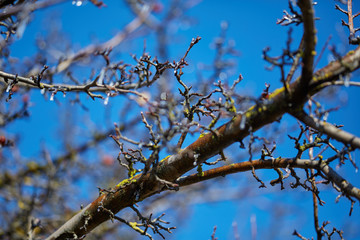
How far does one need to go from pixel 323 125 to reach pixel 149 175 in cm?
128

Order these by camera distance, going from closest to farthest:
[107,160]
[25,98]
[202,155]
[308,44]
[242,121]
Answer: [308,44] < [242,121] < [202,155] < [25,98] < [107,160]

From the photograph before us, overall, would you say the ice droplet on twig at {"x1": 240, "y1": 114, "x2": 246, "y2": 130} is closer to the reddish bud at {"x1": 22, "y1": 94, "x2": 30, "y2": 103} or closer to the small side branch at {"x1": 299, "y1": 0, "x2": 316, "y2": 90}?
the small side branch at {"x1": 299, "y1": 0, "x2": 316, "y2": 90}

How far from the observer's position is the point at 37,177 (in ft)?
19.0

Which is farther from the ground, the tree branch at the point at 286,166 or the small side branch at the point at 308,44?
the small side branch at the point at 308,44

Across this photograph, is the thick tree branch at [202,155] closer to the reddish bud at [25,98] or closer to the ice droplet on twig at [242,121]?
the ice droplet on twig at [242,121]

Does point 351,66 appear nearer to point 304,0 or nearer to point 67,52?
point 304,0

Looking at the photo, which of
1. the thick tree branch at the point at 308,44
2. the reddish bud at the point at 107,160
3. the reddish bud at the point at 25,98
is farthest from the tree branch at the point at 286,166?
the reddish bud at the point at 107,160

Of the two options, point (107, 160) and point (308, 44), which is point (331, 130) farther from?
point (107, 160)

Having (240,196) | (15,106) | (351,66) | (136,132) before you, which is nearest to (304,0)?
(351,66)

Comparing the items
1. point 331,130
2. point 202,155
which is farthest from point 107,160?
point 331,130

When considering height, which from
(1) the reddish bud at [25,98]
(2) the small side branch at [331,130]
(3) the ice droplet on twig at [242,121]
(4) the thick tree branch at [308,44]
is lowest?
(2) the small side branch at [331,130]

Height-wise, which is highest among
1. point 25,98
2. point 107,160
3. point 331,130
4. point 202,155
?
point 107,160

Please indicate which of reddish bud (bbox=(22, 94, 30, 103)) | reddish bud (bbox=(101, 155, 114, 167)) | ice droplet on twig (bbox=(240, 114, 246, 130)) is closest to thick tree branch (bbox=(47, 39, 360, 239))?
ice droplet on twig (bbox=(240, 114, 246, 130))

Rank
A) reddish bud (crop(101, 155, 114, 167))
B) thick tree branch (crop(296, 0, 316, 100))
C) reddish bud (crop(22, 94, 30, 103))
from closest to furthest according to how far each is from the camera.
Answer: thick tree branch (crop(296, 0, 316, 100)) → reddish bud (crop(22, 94, 30, 103)) → reddish bud (crop(101, 155, 114, 167))
